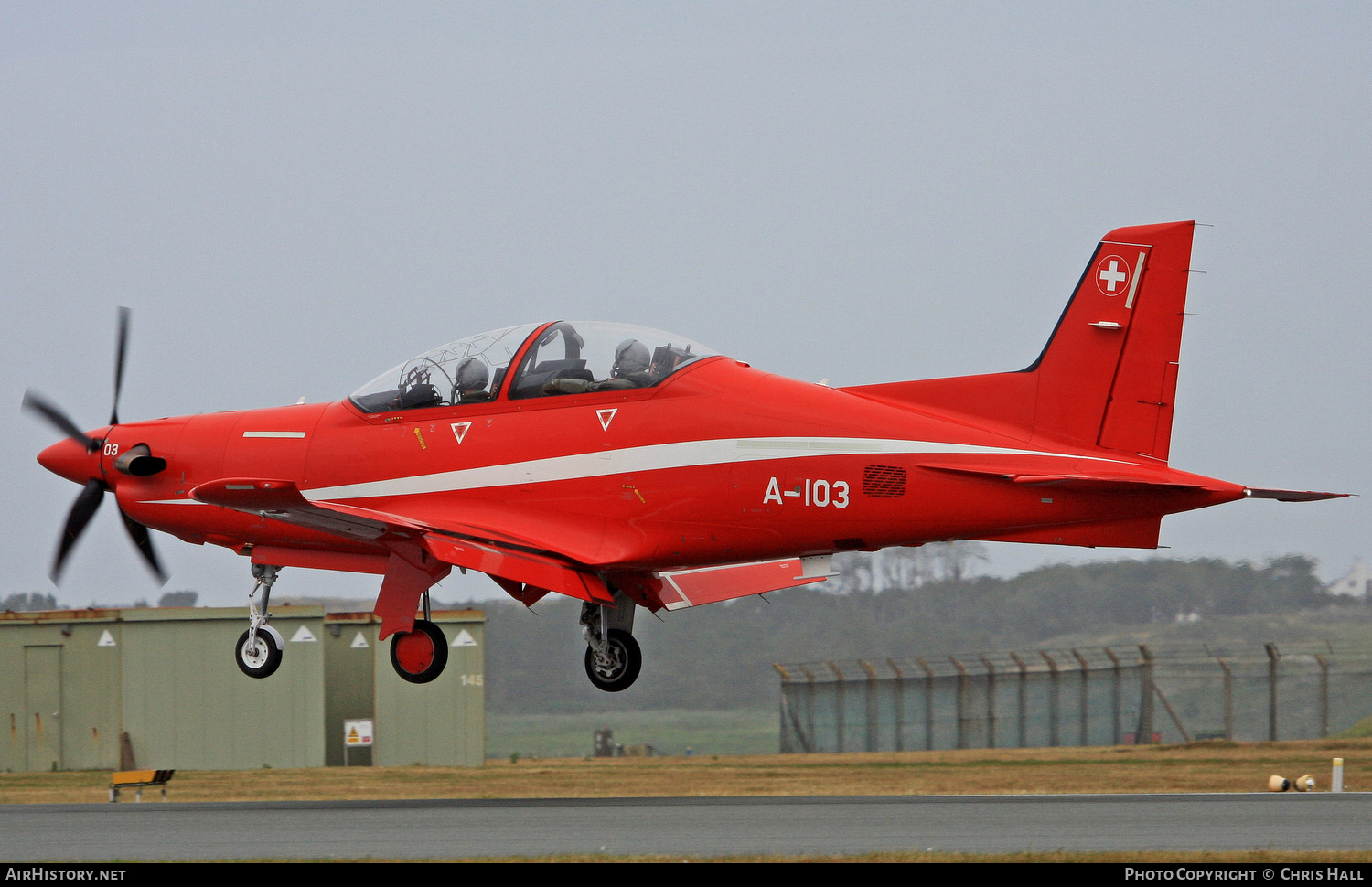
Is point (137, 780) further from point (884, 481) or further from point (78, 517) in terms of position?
point (884, 481)

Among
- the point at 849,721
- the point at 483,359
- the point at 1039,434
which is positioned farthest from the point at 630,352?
the point at 849,721

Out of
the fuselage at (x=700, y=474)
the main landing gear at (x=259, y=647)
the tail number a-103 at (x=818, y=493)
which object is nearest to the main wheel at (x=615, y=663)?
the fuselage at (x=700, y=474)

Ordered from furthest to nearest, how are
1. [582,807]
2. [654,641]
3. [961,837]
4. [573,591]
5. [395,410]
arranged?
[654,641] < [582,807] < [395,410] < [573,591] < [961,837]

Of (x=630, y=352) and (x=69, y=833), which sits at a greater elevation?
(x=630, y=352)

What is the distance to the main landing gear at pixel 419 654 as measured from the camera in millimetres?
16484

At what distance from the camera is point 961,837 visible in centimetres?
1471

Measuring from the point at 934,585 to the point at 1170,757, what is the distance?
14850mm

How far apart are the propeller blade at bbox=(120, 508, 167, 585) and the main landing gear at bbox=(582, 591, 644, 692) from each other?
598 cm

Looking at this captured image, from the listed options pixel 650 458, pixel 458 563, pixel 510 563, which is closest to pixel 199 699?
pixel 458 563

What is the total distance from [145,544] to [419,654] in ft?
16.9

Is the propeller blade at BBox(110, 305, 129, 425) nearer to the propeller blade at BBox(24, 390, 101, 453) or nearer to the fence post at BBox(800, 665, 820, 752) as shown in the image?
the propeller blade at BBox(24, 390, 101, 453)

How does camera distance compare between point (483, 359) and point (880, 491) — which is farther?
point (483, 359)
